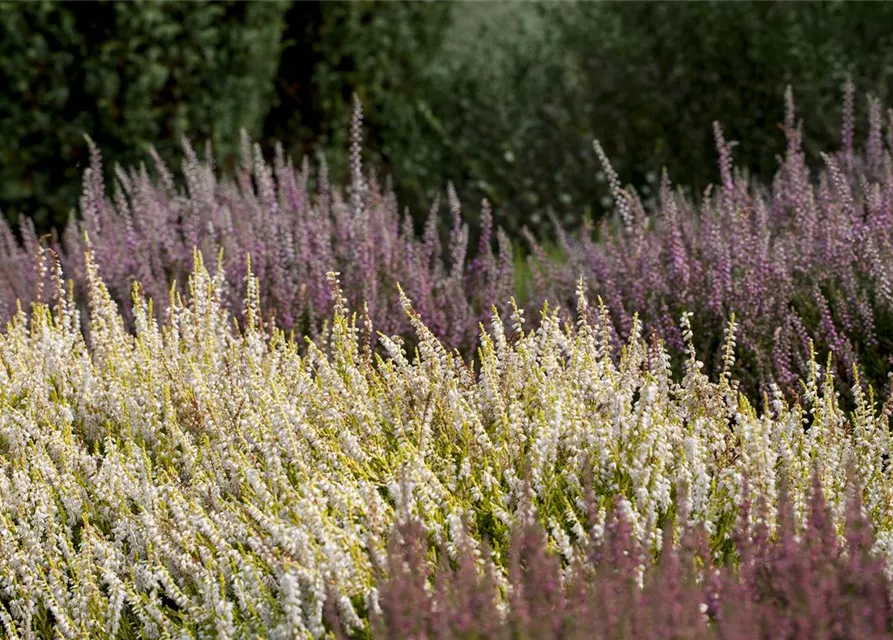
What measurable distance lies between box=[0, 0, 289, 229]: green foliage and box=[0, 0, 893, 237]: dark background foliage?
0.01 meters

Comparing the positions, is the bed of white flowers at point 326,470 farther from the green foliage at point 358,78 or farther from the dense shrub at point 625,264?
the green foliage at point 358,78

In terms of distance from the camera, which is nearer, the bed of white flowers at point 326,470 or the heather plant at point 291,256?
the bed of white flowers at point 326,470

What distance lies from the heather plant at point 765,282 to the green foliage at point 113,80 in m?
2.62

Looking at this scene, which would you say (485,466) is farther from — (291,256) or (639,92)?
(639,92)

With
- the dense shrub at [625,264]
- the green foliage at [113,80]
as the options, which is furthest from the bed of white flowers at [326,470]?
the green foliage at [113,80]

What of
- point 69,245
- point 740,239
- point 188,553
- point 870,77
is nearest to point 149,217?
point 69,245

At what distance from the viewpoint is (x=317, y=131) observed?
294 inches

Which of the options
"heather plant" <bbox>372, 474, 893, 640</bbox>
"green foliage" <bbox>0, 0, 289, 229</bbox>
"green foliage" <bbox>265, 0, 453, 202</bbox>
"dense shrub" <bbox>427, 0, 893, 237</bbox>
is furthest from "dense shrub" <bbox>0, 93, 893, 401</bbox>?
"green foliage" <bbox>265, 0, 453, 202</bbox>

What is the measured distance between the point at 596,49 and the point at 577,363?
4.81 meters

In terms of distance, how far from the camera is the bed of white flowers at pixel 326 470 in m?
2.40

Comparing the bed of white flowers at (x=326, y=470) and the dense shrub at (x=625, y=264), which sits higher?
the dense shrub at (x=625, y=264)

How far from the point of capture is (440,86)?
7820 mm

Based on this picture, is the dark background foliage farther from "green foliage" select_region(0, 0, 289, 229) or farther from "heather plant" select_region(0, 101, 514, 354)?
"heather plant" select_region(0, 101, 514, 354)

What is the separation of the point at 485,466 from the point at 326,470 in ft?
1.15
